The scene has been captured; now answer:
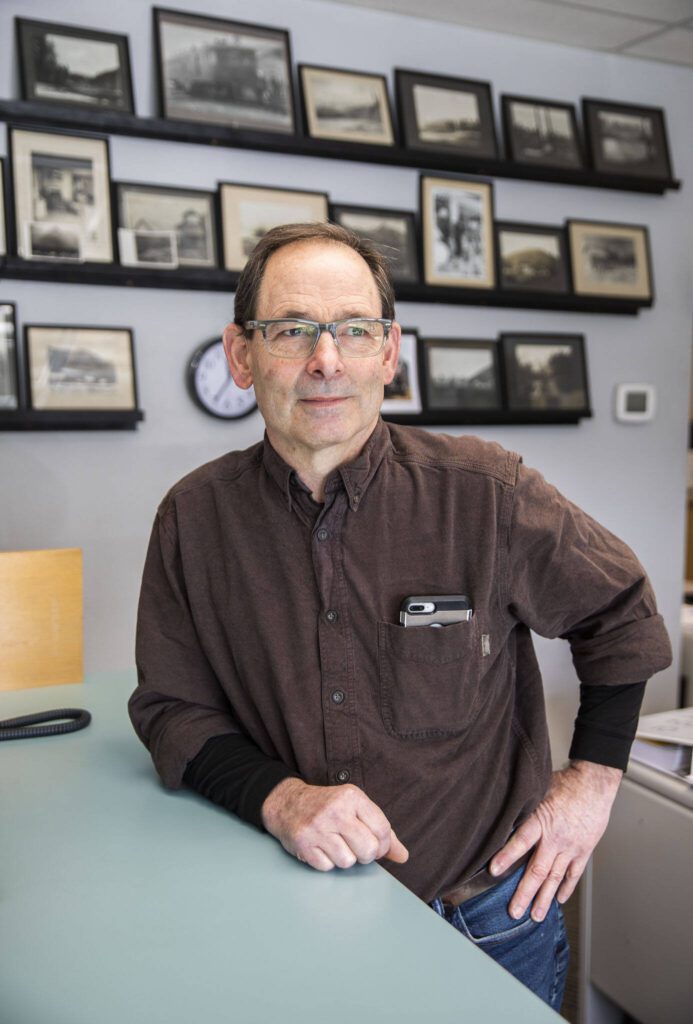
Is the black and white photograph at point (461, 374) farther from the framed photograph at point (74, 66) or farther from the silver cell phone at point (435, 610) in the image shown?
the silver cell phone at point (435, 610)

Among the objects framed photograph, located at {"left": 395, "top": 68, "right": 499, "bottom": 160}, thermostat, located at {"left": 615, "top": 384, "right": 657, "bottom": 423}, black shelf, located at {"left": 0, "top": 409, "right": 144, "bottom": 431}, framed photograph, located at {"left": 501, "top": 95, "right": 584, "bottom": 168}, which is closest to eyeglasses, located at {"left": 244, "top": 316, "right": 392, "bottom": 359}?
black shelf, located at {"left": 0, "top": 409, "right": 144, "bottom": 431}

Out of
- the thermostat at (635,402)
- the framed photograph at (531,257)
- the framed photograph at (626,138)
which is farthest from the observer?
the thermostat at (635,402)

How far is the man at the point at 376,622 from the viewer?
1.33m

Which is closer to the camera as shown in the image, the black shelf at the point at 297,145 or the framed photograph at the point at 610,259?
the black shelf at the point at 297,145

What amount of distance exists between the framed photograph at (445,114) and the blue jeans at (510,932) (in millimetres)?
2605

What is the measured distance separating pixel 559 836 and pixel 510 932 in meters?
0.16

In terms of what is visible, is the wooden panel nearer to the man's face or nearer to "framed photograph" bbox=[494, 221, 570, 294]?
the man's face

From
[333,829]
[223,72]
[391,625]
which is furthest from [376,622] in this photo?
[223,72]

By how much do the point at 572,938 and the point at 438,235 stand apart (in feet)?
7.71

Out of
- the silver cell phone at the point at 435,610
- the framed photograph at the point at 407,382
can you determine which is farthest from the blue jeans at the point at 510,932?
the framed photograph at the point at 407,382

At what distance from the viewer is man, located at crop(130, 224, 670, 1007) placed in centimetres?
133

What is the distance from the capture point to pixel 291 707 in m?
1.33

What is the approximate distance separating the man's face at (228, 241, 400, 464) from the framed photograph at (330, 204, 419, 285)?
1866 mm

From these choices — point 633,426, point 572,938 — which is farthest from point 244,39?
point 572,938
